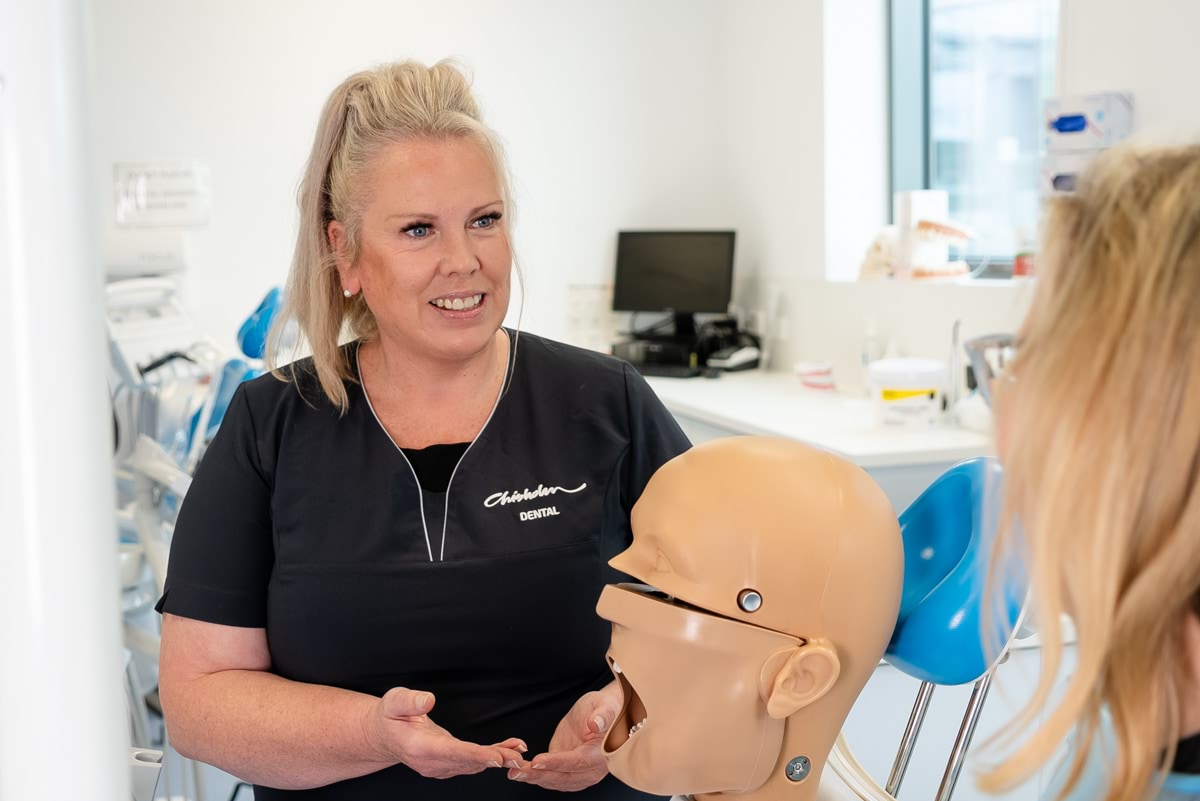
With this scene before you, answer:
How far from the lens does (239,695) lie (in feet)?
4.38

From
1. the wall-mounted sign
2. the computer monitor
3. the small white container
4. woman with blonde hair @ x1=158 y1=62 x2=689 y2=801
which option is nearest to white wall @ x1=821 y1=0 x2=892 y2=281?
the computer monitor

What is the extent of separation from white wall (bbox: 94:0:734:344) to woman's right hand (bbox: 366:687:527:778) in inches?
117

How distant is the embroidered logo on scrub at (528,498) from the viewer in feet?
4.64

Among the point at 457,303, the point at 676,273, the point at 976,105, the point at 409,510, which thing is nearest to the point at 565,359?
the point at 457,303

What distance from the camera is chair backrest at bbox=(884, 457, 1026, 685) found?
99cm

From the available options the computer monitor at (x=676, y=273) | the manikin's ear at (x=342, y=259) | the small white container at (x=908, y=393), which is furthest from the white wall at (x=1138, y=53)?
the manikin's ear at (x=342, y=259)

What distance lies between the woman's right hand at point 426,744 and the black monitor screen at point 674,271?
3446 mm

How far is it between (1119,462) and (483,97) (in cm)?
346

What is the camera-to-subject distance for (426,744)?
1138 millimetres

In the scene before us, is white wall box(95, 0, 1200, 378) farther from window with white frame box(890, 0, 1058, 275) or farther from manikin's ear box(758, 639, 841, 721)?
manikin's ear box(758, 639, 841, 721)

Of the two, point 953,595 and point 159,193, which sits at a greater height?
point 159,193

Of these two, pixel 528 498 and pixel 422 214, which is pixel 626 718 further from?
pixel 422 214

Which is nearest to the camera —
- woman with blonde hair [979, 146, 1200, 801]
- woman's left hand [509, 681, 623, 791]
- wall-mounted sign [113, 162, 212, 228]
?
woman with blonde hair [979, 146, 1200, 801]

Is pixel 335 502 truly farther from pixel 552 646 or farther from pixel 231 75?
pixel 231 75
